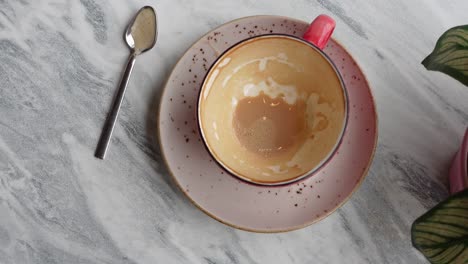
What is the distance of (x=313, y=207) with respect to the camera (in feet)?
2.58

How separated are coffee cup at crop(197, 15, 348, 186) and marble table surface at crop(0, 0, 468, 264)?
10 centimetres

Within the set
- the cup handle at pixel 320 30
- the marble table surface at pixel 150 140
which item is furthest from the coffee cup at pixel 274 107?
the marble table surface at pixel 150 140

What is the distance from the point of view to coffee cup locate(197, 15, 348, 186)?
2.53 ft

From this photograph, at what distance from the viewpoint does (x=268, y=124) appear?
0.86 metres

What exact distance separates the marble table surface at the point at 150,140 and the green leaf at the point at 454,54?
0.23 metres

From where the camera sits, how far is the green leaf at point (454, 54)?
62 centimetres

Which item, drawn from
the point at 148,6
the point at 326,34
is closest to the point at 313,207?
the point at 326,34

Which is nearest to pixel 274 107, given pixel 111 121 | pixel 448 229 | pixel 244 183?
pixel 244 183

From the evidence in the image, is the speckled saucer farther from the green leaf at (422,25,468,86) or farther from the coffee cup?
the green leaf at (422,25,468,86)

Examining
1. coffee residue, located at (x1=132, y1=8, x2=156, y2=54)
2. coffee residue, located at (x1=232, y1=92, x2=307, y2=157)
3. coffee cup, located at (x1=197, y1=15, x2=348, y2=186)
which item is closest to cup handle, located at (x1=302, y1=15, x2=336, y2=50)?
coffee cup, located at (x1=197, y1=15, x2=348, y2=186)

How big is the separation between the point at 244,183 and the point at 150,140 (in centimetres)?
17

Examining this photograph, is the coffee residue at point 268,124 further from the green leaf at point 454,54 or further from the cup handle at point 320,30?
the green leaf at point 454,54

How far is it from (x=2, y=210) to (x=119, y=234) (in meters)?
0.18

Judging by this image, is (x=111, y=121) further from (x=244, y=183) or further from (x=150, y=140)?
(x=244, y=183)
